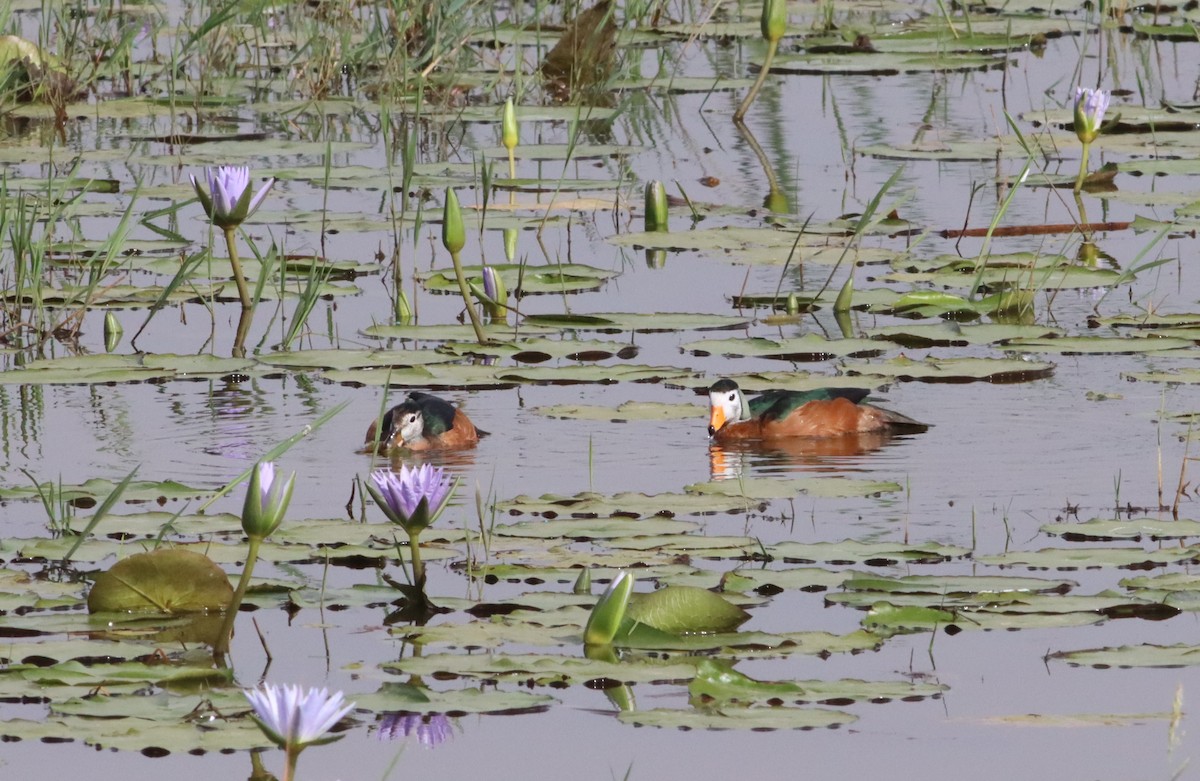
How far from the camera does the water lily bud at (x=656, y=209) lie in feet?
30.0

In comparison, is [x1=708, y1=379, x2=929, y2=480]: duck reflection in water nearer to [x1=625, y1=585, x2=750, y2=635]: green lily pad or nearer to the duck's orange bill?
the duck's orange bill

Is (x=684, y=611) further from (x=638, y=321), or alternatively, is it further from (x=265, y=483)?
(x=638, y=321)

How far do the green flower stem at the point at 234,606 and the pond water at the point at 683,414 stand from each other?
0.25 ft

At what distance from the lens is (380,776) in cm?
385

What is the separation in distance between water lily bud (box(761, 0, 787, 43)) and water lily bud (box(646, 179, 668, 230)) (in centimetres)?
189

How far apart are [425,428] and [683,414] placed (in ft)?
2.71

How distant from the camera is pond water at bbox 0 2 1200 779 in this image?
13.2 feet

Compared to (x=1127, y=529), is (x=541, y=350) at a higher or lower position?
higher

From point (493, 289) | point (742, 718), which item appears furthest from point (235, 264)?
point (742, 718)

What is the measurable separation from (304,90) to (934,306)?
19.8 ft

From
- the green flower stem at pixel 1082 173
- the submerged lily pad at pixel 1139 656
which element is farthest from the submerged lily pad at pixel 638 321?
the submerged lily pad at pixel 1139 656

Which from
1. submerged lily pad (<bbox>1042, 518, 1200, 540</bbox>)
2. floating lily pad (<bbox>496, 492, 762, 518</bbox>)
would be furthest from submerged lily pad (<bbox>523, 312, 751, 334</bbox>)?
submerged lily pad (<bbox>1042, 518, 1200, 540</bbox>)

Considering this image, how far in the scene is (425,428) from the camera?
22.4 feet

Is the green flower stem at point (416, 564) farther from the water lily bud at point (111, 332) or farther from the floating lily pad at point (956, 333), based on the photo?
the water lily bud at point (111, 332)
